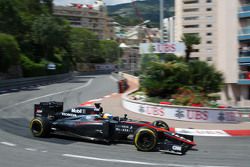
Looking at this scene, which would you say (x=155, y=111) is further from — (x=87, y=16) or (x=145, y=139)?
(x=87, y=16)

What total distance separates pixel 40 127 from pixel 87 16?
159 m

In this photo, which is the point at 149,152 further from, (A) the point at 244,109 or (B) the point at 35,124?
(A) the point at 244,109

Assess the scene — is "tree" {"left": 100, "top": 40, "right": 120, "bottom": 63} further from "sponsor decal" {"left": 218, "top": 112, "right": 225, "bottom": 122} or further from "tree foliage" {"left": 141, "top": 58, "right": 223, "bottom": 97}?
"sponsor decal" {"left": 218, "top": 112, "right": 225, "bottom": 122}

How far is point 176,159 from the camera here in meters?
10.4

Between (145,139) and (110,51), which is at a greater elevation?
(110,51)

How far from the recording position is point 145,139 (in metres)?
11.4

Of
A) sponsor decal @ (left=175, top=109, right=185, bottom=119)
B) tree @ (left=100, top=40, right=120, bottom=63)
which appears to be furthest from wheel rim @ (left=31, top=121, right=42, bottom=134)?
tree @ (left=100, top=40, right=120, bottom=63)

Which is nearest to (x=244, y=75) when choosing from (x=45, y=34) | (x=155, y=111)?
(x=155, y=111)

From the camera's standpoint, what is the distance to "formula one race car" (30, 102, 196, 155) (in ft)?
37.1

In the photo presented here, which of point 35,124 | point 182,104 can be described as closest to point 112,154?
point 35,124

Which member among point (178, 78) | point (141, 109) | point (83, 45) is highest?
point (83, 45)

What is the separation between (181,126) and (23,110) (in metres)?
9.15

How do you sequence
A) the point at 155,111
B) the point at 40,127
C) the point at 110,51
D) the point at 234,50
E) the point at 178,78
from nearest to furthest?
the point at 40,127 → the point at 155,111 → the point at 178,78 → the point at 234,50 → the point at 110,51

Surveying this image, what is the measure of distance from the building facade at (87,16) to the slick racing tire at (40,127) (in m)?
152
